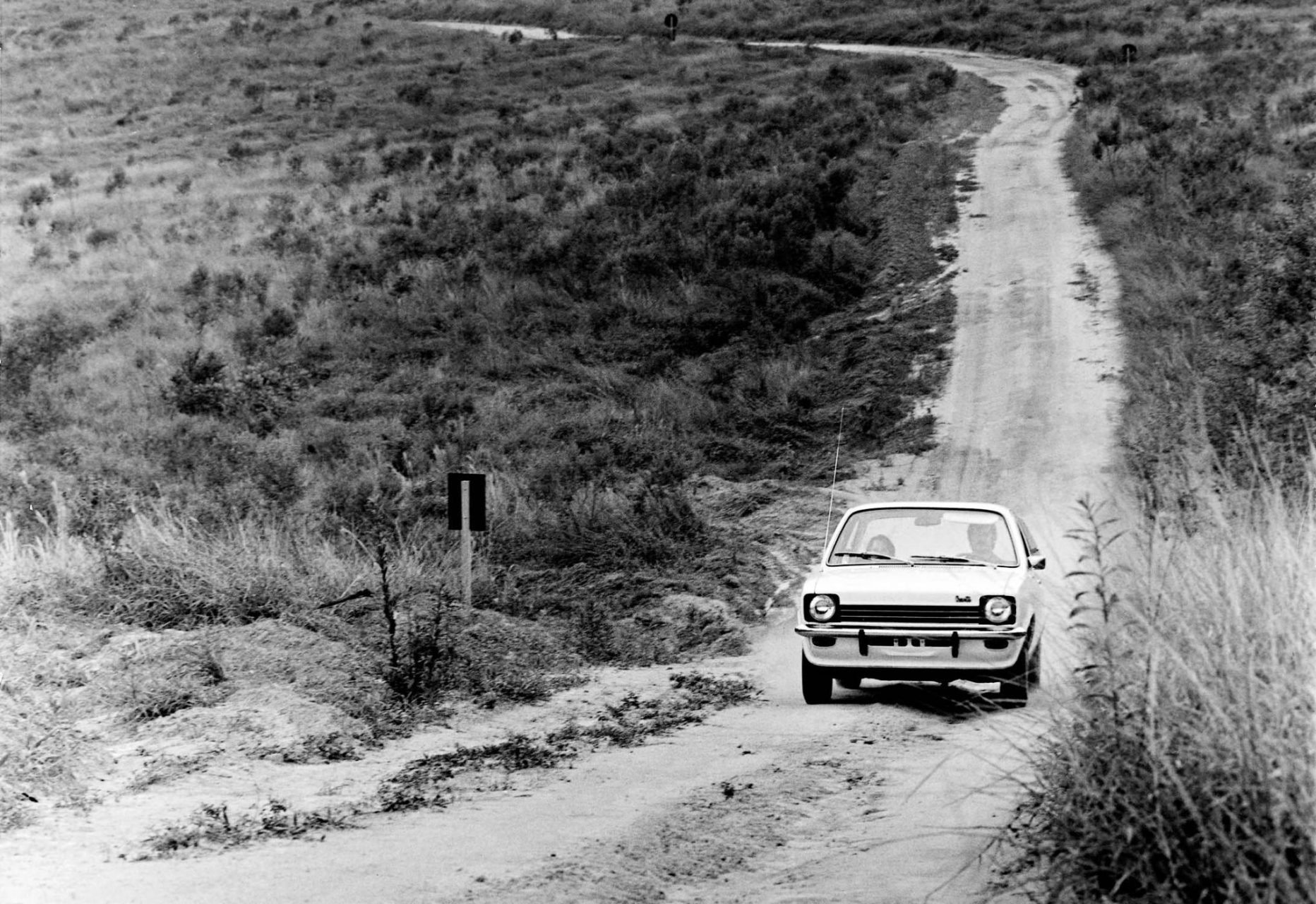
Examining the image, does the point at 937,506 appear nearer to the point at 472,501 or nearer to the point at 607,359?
the point at 472,501

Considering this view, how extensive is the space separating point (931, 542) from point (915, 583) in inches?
88.3

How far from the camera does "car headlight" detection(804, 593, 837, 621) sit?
396 inches

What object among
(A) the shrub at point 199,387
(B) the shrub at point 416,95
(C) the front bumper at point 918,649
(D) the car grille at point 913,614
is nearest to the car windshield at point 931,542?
(D) the car grille at point 913,614

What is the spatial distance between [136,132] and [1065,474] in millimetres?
35669

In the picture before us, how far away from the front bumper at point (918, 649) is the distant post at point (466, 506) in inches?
155

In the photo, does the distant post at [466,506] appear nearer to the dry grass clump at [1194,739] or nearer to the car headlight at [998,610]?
the car headlight at [998,610]

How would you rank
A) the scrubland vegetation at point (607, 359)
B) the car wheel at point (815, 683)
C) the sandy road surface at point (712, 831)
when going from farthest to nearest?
the car wheel at point (815, 683) < the sandy road surface at point (712, 831) < the scrubland vegetation at point (607, 359)

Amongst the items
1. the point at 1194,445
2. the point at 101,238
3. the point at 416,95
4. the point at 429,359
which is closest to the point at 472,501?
the point at 1194,445

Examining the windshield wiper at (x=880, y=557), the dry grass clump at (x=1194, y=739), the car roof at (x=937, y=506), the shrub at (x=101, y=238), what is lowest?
the shrub at (x=101, y=238)

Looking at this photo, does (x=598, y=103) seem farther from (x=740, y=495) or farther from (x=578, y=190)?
(x=740, y=495)

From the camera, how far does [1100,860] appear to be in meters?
5.14

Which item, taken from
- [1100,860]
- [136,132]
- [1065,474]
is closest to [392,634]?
[1100,860]

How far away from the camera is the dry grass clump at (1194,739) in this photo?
4.69 m

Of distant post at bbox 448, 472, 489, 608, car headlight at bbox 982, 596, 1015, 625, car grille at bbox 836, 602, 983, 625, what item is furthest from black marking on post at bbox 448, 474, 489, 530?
car headlight at bbox 982, 596, 1015, 625
